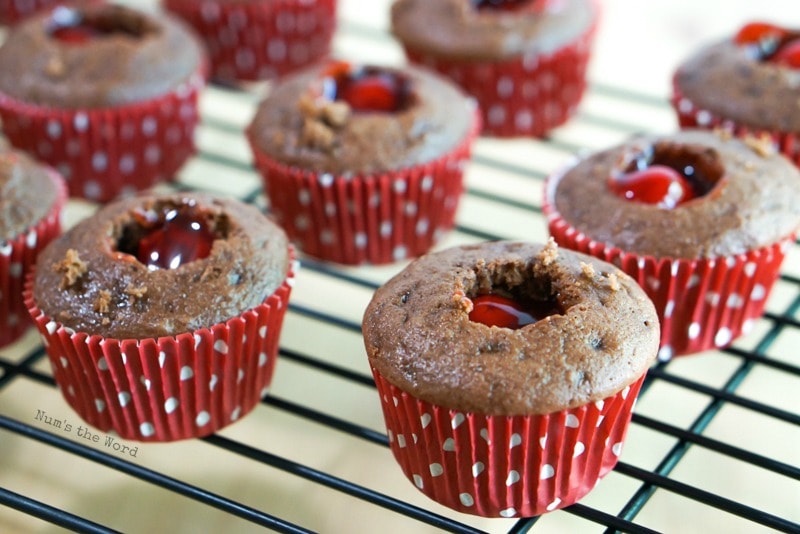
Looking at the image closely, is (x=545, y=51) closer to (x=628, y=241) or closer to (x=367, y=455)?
(x=628, y=241)

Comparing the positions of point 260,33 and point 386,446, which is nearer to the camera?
point 386,446

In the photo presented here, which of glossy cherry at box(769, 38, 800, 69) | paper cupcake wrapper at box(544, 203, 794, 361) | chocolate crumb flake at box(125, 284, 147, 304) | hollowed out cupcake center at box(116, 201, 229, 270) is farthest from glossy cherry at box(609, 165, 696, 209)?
chocolate crumb flake at box(125, 284, 147, 304)

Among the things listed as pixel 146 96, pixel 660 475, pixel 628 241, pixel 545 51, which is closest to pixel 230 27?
pixel 146 96

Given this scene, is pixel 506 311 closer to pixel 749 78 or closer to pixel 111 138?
→ pixel 749 78

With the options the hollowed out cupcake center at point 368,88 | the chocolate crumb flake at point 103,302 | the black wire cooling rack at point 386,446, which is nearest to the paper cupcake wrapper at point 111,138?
the black wire cooling rack at point 386,446

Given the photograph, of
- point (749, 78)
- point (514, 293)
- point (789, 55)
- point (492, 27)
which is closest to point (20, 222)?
point (514, 293)

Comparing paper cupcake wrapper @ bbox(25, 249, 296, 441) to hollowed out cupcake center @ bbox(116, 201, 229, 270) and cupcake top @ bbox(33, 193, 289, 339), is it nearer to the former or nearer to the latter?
cupcake top @ bbox(33, 193, 289, 339)

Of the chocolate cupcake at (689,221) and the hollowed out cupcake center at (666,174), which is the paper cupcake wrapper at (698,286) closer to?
the chocolate cupcake at (689,221)
